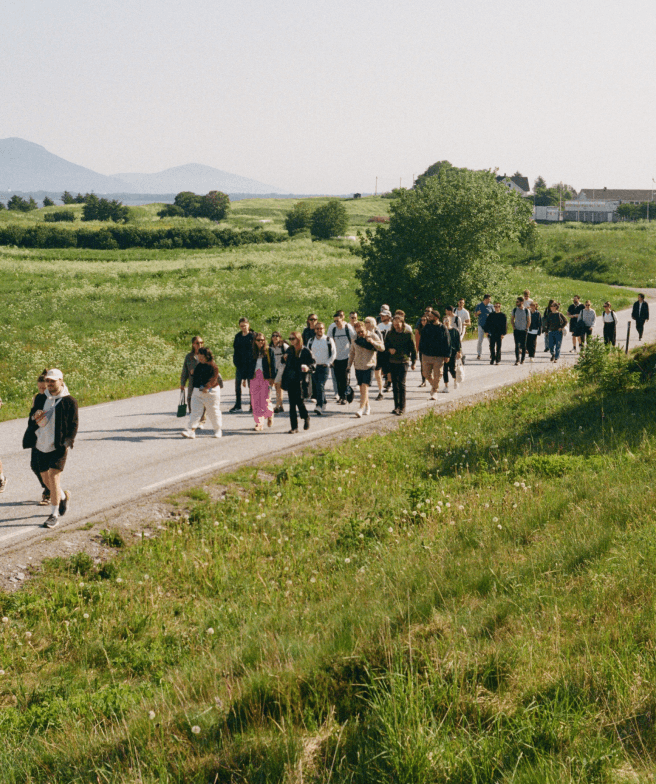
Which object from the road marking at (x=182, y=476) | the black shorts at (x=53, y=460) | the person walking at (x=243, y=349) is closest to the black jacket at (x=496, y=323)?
the person walking at (x=243, y=349)

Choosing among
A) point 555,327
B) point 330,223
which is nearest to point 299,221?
point 330,223

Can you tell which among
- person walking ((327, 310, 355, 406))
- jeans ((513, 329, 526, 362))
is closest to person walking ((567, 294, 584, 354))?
jeans ((513, 329, 526, 362))

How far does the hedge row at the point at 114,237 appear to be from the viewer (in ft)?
288

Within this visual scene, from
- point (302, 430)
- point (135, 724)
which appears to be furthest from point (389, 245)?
point (135, 724)

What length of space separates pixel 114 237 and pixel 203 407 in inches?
3272

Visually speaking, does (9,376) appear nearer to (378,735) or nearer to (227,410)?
(227,410)

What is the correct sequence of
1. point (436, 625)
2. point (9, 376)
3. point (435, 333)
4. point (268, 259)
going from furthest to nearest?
1. point (268, 259)
2. point (9, 376)
3. point (435, 333)
4. point (436, 625)

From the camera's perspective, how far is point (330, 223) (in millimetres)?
107875

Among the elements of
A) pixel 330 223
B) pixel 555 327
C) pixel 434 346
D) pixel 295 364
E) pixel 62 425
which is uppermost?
pixel 330 223

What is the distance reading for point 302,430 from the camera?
14.7m

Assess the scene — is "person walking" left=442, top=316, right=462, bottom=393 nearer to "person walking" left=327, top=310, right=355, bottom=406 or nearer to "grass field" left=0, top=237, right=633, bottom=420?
"person walking" left=327, top=310, right=355, bottom=406

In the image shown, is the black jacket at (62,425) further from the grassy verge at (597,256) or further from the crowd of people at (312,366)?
the grassy verge at (597,256)

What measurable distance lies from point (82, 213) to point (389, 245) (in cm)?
11533

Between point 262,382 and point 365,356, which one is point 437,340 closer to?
point 365,356
